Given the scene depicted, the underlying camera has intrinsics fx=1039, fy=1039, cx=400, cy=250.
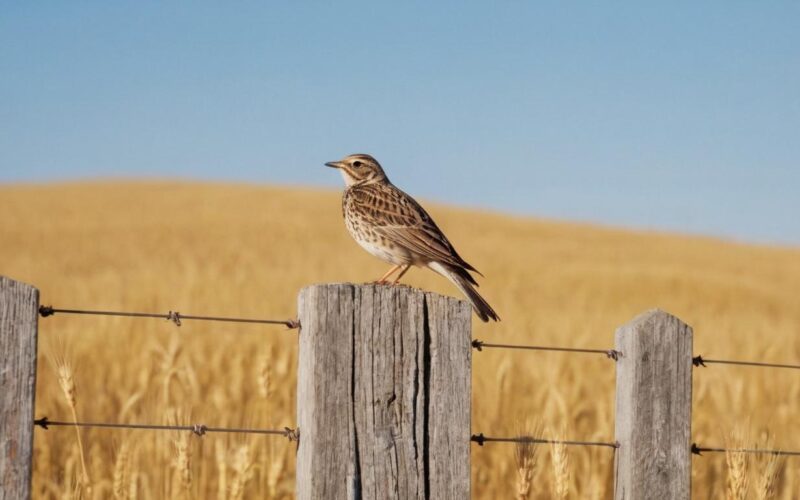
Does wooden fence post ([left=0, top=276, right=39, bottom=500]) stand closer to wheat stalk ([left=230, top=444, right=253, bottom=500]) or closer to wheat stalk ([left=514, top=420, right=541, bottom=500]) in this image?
wheat stalk ([left=230, top=444, right=253, bottom=500])

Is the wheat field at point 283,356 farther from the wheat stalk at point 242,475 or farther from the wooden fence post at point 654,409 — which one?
the wooden fence post at point 654,409

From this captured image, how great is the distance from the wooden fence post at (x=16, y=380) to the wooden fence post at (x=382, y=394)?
87 centimetres

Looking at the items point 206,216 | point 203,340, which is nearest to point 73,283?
point 203,340

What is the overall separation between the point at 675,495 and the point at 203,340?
6.85 m

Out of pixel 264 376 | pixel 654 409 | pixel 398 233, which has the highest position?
pixel 398 233

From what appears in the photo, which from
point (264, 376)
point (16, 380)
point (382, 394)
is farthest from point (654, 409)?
point (16, 380)

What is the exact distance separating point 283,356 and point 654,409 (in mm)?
4753

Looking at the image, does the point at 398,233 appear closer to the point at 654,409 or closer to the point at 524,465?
the point at 524,465

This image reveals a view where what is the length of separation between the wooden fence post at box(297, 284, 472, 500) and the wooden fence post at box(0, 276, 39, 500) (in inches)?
34.3

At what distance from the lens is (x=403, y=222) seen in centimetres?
574

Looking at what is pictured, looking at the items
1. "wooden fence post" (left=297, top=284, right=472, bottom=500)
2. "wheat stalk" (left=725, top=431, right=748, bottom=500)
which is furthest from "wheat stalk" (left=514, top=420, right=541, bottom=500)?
"wheat stalk" (left=725, top=431, right=748, bottom=500)

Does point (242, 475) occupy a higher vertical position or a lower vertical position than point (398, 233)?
lower

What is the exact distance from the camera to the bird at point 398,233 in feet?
17.6

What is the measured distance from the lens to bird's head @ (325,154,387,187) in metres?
6.78
